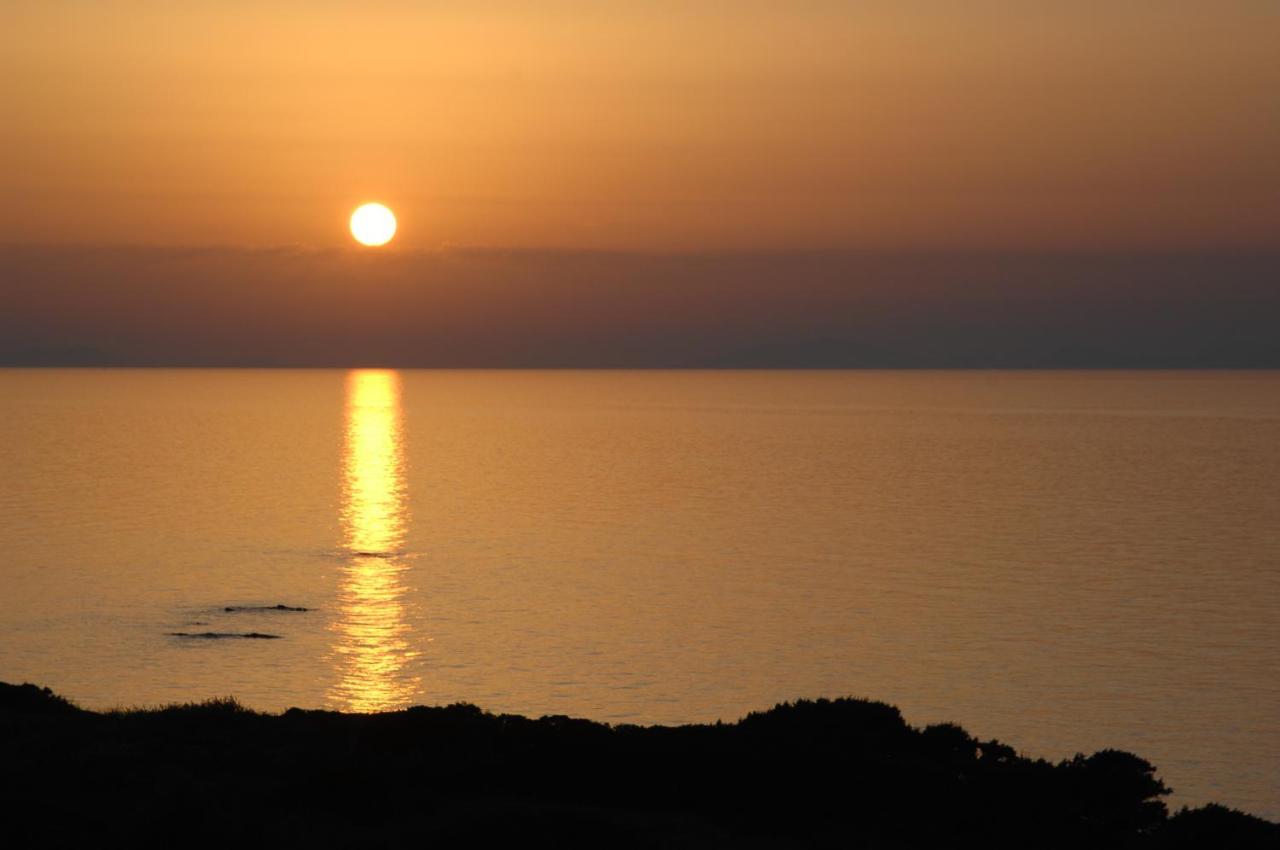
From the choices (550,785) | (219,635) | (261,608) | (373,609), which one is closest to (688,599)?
(373,609)

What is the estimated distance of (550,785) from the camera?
24547mm

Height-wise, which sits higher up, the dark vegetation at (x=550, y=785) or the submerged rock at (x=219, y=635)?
the submerged rock at (x=219, y=635)

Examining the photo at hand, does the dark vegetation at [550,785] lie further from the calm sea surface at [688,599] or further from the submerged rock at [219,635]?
the submerged rock at [219,635]

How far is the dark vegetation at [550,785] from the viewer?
66.5 ft

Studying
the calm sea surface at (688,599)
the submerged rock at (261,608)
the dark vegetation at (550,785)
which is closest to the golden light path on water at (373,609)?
the calm sea surface at (688,599)

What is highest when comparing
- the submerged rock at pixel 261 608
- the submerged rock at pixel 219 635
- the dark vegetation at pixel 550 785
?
the submerged rock at pixel 261 608

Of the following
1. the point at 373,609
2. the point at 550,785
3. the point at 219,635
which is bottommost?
the point at 550,785

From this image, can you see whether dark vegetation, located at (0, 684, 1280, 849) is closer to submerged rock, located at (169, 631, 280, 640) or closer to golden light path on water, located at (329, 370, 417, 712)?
golden light path on water, located at (329, 370, 417, 712)

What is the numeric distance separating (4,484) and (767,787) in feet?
397

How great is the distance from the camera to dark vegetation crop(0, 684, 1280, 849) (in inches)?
798

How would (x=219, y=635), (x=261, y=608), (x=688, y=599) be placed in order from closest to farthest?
(x=219, y=635), (x=261, y=608), (x=688, y=599)

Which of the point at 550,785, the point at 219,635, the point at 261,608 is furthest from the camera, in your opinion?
the point at 261,608

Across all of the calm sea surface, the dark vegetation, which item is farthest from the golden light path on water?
the dark vegetation

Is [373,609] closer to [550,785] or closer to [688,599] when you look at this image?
[688,599]
